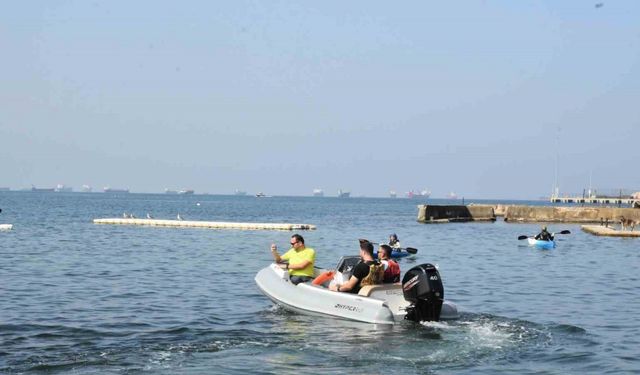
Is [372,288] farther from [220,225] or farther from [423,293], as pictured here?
[220,225]

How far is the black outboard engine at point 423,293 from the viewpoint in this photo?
17469 mm

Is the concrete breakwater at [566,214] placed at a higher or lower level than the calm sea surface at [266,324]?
higher

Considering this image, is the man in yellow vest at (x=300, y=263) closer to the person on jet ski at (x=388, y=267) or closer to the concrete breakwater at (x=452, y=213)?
the person on jet ski at (x=388, y=267)

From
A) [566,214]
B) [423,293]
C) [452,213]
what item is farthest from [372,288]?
[452,213]

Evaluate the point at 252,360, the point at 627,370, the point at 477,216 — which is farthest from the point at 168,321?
the point at 477,216

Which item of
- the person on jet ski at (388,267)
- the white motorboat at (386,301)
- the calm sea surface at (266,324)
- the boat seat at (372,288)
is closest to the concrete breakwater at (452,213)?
the calm sea surface at (266,324)

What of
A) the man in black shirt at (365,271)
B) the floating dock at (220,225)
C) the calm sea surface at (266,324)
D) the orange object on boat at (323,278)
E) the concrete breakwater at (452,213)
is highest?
the concrete breakwater at (452,213)

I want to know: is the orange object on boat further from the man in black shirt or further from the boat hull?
the man in black shirt

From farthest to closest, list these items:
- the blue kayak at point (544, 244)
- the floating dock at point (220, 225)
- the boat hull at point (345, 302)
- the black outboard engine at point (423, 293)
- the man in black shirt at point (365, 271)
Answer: the floating dock at point (220, 225)
the blue kayak at point (544, 244)
the man in black shirt at point (365, 271)
the boat hull at point (345, 302)
the black outboard engine at point (423, 293)

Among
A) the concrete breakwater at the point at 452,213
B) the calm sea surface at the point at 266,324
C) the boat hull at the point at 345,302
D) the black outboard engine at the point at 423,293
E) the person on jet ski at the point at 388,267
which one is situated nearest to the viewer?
the calm sea surface at the point at 266,324

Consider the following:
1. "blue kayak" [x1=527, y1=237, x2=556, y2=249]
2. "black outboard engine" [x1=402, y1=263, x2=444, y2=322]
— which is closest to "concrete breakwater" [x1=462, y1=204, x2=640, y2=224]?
"blue kayak" [x1=527, y1=237, x2=556, y2=249]

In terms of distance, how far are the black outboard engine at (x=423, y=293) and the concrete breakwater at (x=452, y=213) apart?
71845 millimetres

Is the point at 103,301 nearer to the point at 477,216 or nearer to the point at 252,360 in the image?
the point at 252,360

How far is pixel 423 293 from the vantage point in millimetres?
17469
